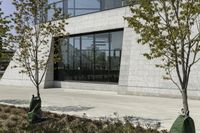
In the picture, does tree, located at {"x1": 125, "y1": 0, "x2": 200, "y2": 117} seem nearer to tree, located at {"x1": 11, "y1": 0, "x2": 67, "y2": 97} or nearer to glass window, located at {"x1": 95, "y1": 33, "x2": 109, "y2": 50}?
tree, located at {"x1": 11, "y1": 0, "x2": 67, "y2": 97}

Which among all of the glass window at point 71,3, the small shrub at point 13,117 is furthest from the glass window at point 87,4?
the small shrub at point 13,117

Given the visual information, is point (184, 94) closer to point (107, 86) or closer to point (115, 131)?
point (115, 131)

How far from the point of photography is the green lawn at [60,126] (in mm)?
11508

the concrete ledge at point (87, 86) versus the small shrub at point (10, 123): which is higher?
the concrete ledge at point (87, 86)

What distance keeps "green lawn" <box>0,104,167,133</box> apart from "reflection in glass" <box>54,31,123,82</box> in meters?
13.8

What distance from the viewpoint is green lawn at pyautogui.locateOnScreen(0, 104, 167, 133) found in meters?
11.5

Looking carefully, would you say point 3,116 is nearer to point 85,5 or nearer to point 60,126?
point 60,126

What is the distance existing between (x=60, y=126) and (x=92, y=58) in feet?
61.2

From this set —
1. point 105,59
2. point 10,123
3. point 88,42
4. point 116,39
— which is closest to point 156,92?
A: point 116,39

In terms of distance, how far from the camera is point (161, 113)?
15.9m

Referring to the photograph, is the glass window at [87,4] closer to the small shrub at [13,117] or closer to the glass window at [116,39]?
the glass window at [116,39]

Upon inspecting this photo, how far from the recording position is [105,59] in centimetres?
2978

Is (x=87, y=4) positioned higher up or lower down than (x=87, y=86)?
higher up

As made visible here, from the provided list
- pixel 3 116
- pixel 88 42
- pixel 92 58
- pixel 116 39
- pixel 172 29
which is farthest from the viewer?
pixel 88 42
